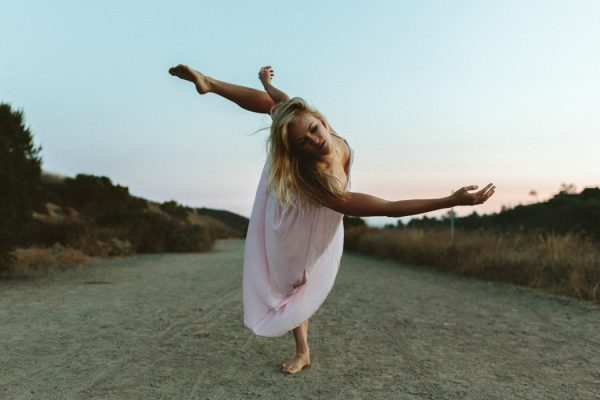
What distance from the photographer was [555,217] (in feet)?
55.6

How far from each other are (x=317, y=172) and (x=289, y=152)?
9.8 inches

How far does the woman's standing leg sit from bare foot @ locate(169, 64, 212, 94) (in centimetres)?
193

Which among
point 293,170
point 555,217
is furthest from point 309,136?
point 555,217

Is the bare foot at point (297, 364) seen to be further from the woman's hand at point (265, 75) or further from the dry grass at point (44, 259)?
the dry grass at point (44, 259)

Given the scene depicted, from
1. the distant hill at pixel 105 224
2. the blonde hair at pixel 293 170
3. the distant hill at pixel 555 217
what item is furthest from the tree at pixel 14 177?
the distant hill at pixel 555 217

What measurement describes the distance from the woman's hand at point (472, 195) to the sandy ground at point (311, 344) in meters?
1.15

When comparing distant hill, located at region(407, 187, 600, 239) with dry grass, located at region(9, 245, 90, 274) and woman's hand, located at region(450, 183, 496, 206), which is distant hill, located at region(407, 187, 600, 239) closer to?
woman's hand, located at region(450, 183, 496, 206)

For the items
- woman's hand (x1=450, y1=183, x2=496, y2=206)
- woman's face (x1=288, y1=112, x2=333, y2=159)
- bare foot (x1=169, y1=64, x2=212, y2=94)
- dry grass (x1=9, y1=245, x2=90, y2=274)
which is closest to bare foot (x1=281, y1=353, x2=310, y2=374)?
woman's face (x1=288, y1=112, x2=333, y2=159)

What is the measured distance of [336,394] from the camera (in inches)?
127

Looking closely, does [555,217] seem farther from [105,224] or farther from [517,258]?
[105,224]

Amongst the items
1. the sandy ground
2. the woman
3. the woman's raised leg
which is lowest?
the sandy ground

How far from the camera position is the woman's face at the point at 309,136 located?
11.2ft

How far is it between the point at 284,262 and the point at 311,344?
3.64 ft

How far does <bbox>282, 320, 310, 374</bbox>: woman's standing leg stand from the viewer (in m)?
3.71
